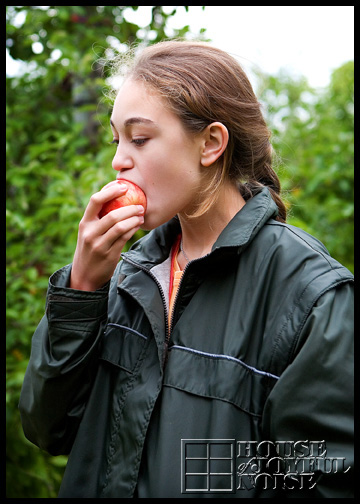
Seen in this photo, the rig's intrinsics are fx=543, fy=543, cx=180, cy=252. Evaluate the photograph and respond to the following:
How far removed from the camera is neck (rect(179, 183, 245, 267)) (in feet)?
6.10

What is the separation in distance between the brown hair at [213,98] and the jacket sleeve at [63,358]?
48cm

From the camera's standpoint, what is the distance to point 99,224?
1.71m

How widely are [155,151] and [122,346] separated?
2.11ft

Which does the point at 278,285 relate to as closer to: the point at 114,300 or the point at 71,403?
the point at 114,300

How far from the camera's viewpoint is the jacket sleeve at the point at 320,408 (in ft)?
4.71

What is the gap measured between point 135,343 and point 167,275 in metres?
0.27

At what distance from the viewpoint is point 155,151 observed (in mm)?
1702

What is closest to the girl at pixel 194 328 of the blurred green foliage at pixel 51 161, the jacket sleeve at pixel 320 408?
the jacket sleeve at pixel 320 408

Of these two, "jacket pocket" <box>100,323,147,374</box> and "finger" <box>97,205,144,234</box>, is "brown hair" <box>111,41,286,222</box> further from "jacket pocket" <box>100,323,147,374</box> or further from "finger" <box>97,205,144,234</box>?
"jacket pocket" <box>100,323,147,374</box>

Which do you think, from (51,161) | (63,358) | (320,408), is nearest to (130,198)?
(63,358)

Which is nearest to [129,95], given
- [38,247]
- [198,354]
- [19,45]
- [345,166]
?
[198,354]

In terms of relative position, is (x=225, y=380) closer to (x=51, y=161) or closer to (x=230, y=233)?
(x=230, y=233)

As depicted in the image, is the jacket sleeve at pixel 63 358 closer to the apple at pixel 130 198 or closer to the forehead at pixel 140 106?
the apple at pixel 130 198

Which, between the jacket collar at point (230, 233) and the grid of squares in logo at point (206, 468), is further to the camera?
the jacket collar at point (230, 233)
